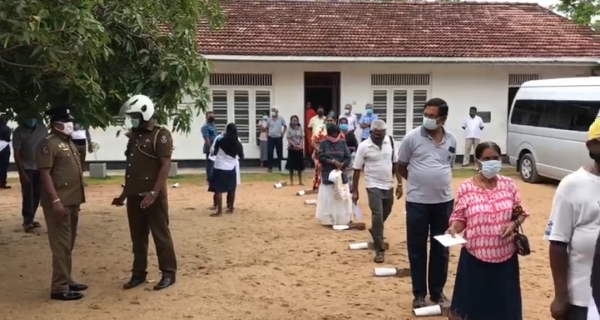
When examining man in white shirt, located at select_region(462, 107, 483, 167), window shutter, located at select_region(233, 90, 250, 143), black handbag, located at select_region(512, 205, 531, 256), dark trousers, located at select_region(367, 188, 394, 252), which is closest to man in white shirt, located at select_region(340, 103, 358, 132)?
window shutter, located at select_region(233, 90, 250, 143)

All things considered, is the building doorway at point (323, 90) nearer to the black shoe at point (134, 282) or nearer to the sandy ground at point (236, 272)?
the sandy ground at point (236, 272)

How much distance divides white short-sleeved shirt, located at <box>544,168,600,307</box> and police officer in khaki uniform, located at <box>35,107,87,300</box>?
15.3ft

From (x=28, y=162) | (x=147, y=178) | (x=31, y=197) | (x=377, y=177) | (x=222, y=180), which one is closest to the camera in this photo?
(x=147, y=178)

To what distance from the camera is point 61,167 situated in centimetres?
657

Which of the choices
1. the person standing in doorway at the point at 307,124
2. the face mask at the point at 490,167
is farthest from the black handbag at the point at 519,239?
the person standing in doorway at the point at 307,124

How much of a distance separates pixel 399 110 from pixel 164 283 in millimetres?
13586

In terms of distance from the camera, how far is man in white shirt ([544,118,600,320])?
331cm

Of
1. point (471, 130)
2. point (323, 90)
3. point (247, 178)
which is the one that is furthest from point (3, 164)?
point (471, 130)

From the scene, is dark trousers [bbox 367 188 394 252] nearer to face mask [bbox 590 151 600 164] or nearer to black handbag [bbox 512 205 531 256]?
black handbag [bbox 512 205 531 256]

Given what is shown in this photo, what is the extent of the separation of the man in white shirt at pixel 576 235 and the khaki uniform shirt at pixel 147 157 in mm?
4191

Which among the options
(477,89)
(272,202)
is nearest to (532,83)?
(477,89)

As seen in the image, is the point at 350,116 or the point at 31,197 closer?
the point at 31,197

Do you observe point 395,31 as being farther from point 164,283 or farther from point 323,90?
point 164,283

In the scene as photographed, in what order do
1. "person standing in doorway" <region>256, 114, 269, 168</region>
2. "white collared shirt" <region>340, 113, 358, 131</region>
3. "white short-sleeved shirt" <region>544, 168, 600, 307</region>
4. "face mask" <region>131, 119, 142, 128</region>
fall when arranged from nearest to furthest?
"white short-sleeved shirt" <region>544, 168, 600, 307</region> → "face mask" <region>131, 119, 142, 128</region> → "white collared shirt" <region>340, 113, 358, 131</region> → "person standing in doorway" <region>256, 114, 269, 168</region>
